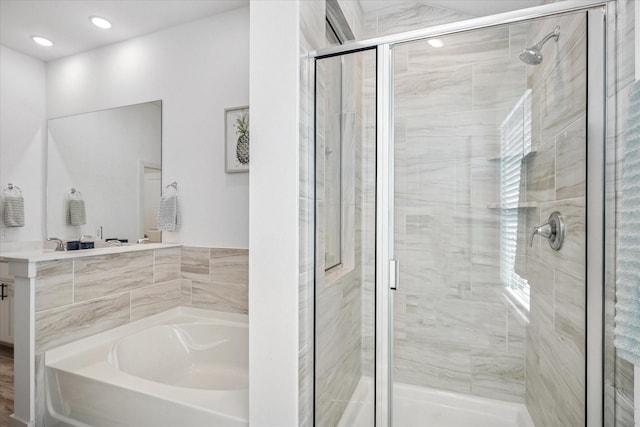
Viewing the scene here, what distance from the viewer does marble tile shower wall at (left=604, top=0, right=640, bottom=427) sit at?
3.40ft

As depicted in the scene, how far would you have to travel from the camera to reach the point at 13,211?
3.08 m

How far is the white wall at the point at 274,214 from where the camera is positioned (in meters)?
1.26

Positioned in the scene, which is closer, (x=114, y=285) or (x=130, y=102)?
(x=114, y=285)

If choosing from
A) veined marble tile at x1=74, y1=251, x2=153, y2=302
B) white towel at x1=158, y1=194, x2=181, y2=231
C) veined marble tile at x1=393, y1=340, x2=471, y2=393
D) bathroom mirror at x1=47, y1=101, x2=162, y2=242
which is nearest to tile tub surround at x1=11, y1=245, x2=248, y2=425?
veined marble tile at x1=74, y1=251, x2=153, y2=302

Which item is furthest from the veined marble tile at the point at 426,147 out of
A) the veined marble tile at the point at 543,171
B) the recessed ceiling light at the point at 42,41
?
the recessed ceiling light at the point at 42,41

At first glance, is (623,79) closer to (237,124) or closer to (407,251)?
(407,251)

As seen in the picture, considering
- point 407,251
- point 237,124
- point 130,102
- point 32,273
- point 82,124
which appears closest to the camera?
point 407,251

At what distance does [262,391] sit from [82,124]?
9.96 ft

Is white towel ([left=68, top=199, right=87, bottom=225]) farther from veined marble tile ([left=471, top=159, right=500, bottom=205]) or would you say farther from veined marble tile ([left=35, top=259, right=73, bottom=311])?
veined marble tile ([left=471, top=159, right=500, bottom=205])

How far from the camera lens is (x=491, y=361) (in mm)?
1296

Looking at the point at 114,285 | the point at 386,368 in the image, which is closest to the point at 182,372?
the point at 114,285

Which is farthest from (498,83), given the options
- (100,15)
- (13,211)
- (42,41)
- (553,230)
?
(13,211)

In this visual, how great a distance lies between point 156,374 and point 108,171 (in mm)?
1768

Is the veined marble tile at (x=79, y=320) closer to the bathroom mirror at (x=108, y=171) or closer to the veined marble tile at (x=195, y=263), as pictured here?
the veined marble tile at (x=195, y=263)
